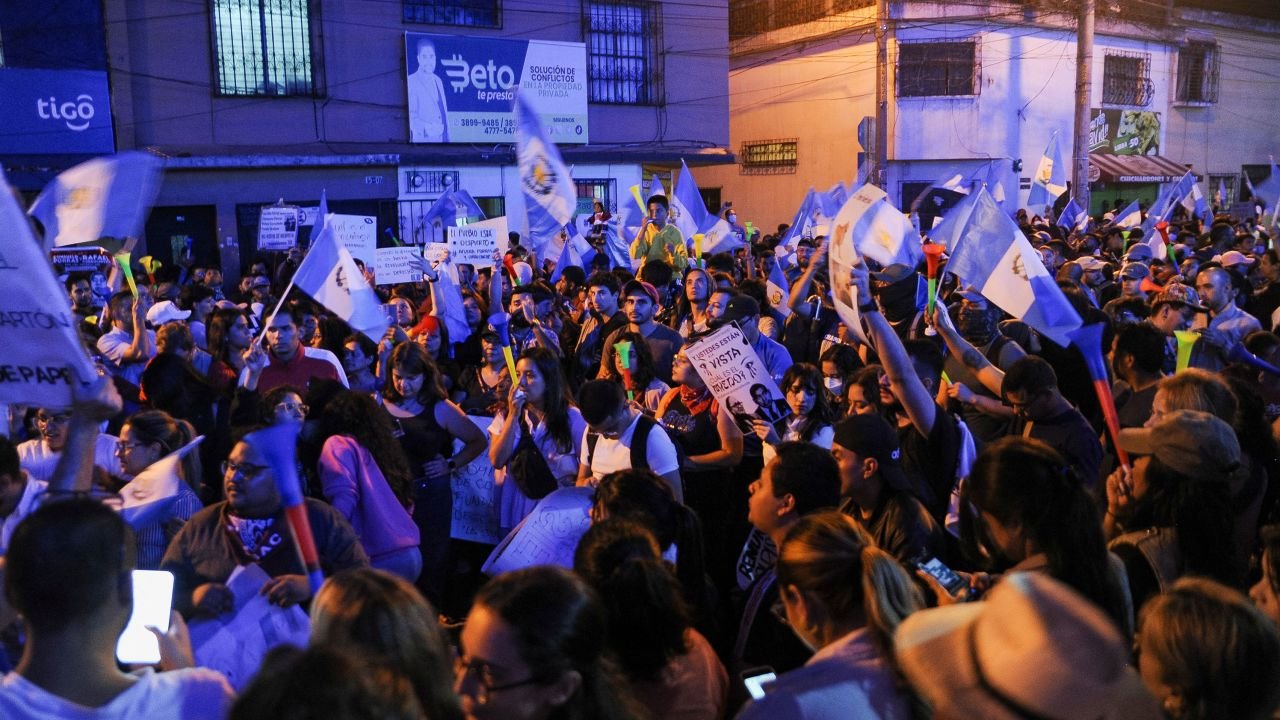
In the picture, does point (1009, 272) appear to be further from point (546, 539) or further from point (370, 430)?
point (370, 430)

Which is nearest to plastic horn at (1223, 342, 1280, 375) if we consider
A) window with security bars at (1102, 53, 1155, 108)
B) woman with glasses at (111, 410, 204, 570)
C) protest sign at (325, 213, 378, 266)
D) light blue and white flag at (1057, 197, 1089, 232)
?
woman with glasses at (111, 410, 204, 570)

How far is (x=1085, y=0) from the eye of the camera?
24.3 meters

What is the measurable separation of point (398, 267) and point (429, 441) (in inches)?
198

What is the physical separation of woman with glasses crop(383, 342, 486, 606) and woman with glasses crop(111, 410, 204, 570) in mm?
1000

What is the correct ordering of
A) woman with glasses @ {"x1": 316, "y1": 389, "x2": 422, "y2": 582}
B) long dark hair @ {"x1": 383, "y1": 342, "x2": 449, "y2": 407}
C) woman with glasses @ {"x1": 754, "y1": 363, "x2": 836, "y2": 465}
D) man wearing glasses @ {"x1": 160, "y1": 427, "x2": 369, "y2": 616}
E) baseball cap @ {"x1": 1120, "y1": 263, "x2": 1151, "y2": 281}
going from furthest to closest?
1. baseball cap @ {"x1": 1120, "y1": 263, "x2": 1151, "y2": 281}
2. long dark hair @ {"x1": 383, "y1": 342, "x2": 449, "y2": 407}
3. woman with glasses @ {"x1": 754, "y1": 363, "x2": 836, "y2": 465}
4. woman with glasses @ {"x1": 316, "y1": 389, "x2": 422, "y2": 582}
5. man wearing glasses @ {"x1": 160, "y1": 427, "x2": 369, "y2": 616}

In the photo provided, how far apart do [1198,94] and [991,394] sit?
116 feet

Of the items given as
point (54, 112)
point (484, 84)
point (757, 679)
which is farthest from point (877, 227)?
point (484, 84)

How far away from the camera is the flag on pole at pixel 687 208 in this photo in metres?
13.2

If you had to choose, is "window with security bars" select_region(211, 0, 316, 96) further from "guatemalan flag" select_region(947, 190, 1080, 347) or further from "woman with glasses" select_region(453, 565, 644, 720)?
"woman with glasses" select_region(453, 565, 644, 720)

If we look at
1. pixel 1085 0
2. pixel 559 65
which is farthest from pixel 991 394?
Result: pixel 1085 0

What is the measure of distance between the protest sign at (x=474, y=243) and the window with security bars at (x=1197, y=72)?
3159 cm

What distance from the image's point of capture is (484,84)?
885 inches

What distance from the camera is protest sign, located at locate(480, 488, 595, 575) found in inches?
157

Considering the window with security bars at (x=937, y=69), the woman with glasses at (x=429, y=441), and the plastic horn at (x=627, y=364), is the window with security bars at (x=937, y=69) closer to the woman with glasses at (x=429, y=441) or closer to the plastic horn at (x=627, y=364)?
the plastic horn at (x=627, y=364)
